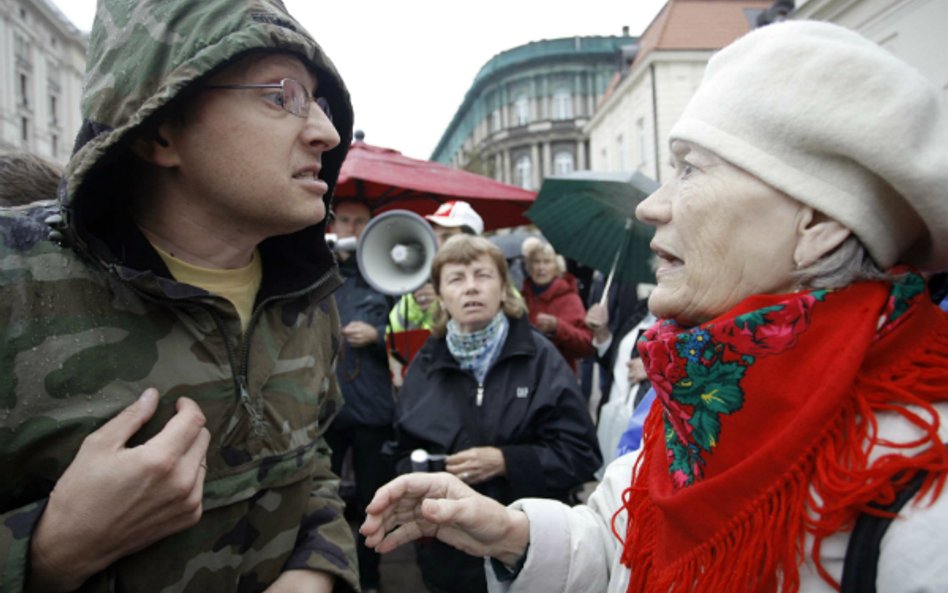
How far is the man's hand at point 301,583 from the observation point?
1462mm

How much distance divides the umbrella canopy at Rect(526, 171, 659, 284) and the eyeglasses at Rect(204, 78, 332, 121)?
2530 mm

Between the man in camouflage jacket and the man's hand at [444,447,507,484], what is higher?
the man in camouflage jacket

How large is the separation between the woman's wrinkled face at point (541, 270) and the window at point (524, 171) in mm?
42940

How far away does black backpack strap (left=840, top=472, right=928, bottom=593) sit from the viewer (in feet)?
3.00

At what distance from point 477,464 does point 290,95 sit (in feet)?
5.12

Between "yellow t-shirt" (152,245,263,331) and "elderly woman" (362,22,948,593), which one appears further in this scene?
"yellow t-shirt" (152,245,263,331)

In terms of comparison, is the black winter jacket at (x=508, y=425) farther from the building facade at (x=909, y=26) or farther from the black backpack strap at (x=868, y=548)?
the building facade at (x=909, y=26)

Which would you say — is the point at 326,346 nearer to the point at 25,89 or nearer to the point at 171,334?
the point at 171,334

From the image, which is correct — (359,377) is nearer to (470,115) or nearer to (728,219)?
(728,219)

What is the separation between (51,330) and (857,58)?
61.6 inches

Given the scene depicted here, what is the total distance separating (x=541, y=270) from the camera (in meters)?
5.36

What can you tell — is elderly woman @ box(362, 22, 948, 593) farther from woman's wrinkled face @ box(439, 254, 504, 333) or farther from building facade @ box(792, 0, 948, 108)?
building facade @ box(792, 0, 948, 108)

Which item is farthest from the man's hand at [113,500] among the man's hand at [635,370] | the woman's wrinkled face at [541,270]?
the woman's wrinkled face at [541,270]

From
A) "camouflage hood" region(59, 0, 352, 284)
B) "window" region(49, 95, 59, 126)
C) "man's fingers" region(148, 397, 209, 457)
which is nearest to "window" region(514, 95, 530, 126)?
"window" region(49, 95, 59, 126)
